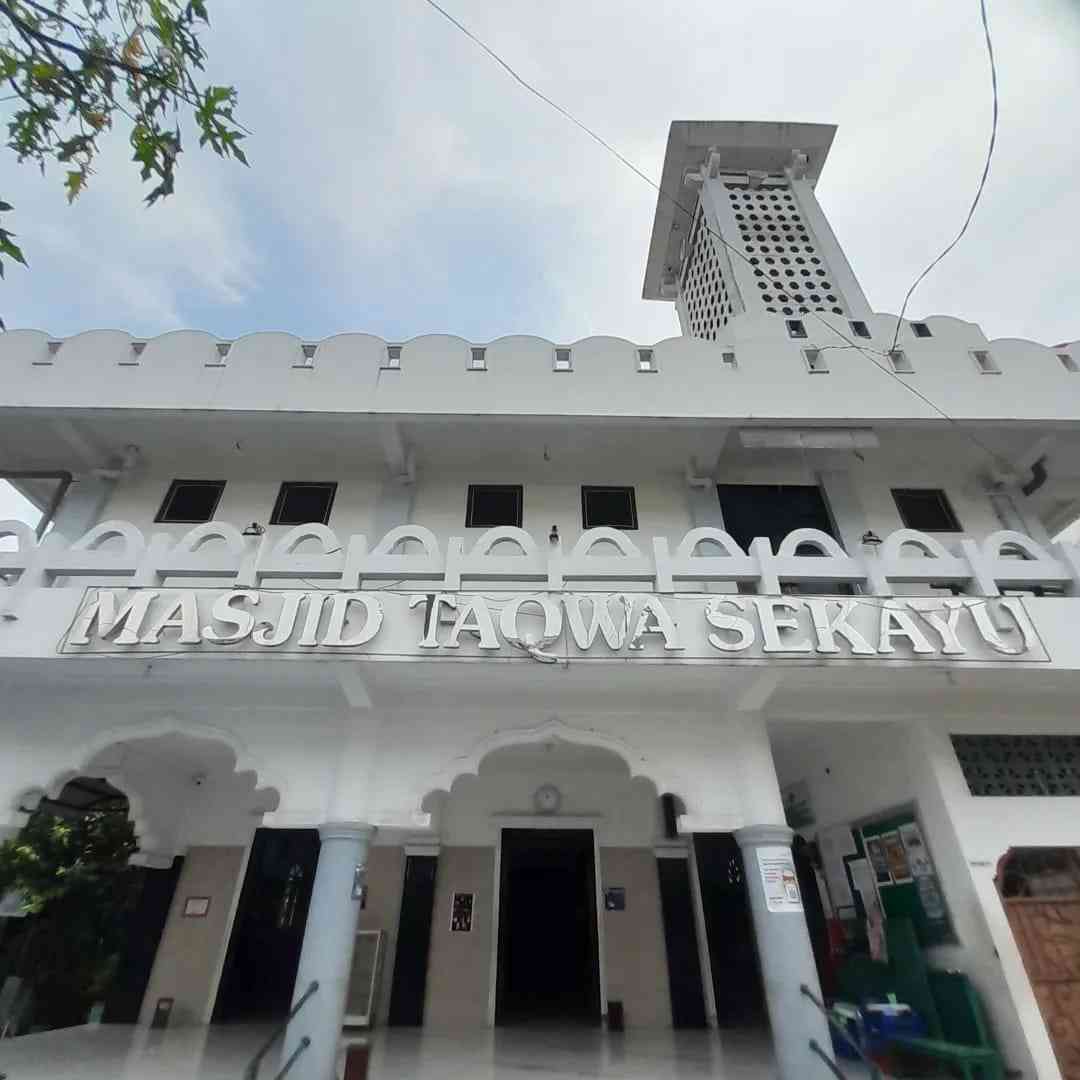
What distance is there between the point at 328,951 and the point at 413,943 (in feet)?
9.13

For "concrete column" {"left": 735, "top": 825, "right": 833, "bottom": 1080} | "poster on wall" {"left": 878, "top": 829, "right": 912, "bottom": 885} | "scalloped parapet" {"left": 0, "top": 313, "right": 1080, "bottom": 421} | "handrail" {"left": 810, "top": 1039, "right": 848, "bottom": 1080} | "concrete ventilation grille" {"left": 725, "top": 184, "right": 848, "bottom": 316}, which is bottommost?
"handrail" {"left": 810, "top": 1039, "right": 848, "bottom": 1080}

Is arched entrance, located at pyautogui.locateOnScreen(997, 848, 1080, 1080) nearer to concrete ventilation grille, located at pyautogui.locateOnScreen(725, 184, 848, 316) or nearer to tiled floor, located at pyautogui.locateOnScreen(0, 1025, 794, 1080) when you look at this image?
tiled floor, located at pyautogui.locateOnScreen(0, 1025, 794, 1080)

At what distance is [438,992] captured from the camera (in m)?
6.77

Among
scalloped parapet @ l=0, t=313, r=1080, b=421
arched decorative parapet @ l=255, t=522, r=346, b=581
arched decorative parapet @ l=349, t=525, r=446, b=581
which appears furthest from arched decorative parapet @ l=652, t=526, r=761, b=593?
arched decorative parapet @ l=255, t=522, r=346, b=581

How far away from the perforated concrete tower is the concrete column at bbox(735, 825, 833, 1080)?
8.29 metres

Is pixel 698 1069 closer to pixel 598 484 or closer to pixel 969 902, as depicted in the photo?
pixel 969 902

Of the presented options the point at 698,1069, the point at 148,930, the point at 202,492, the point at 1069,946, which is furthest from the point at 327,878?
the point at 1069,946

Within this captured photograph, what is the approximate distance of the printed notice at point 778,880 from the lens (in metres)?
4.80

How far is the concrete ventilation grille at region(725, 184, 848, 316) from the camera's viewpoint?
34.7 feet

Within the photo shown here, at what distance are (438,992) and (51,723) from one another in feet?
15.6

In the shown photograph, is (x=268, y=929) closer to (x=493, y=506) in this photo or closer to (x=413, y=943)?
(x=413, y=943)

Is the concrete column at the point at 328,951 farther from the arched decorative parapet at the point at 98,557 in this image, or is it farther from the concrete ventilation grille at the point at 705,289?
the concrete ventilation grille at the point at 705,289

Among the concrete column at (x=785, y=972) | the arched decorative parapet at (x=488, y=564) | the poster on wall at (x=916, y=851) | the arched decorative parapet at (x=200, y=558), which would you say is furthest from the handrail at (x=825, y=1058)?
the arched decorative parapet at (x=200, y=558)

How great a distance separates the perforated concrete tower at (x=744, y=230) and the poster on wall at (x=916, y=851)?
7.75m
